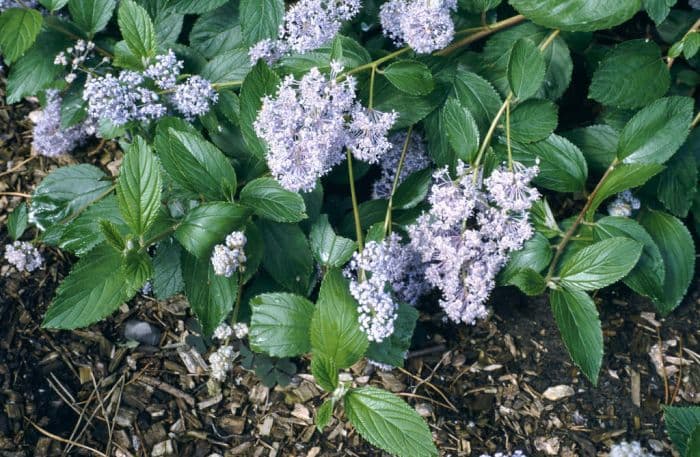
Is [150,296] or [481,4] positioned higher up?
[481,4]

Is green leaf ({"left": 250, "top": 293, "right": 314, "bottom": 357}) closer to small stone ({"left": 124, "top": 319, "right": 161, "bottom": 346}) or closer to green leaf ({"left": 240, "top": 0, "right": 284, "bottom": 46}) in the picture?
small stone ({"left": 124, "top": 319, "right": 161, "bottom": 346})

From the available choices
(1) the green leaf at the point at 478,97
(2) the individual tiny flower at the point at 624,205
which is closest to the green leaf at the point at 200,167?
(1) the green leaf at the point at 478,97

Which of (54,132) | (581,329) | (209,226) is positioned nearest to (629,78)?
(581,329)

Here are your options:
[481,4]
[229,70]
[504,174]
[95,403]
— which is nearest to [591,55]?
[481,4]

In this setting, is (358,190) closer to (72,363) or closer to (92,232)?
(92,232)

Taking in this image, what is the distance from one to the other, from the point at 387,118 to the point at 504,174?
0.36 meters

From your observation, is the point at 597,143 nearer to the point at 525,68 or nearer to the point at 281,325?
the point at 525,68

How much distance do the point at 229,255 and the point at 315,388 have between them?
738 millimetres

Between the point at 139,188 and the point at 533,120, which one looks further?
the point at 533,120

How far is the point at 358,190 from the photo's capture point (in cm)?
272

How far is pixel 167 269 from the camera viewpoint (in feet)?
7.34

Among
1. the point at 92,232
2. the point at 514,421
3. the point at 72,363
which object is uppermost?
the point at 92,232

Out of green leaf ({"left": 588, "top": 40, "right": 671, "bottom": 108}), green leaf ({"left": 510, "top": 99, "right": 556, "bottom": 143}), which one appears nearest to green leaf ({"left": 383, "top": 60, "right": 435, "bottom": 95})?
green leaf ({"left": 510, "top": 99, "right": 556, "bottom": 143})

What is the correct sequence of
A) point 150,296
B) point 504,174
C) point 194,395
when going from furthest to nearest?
point 150,296 → point 194,395 → point 504,174
